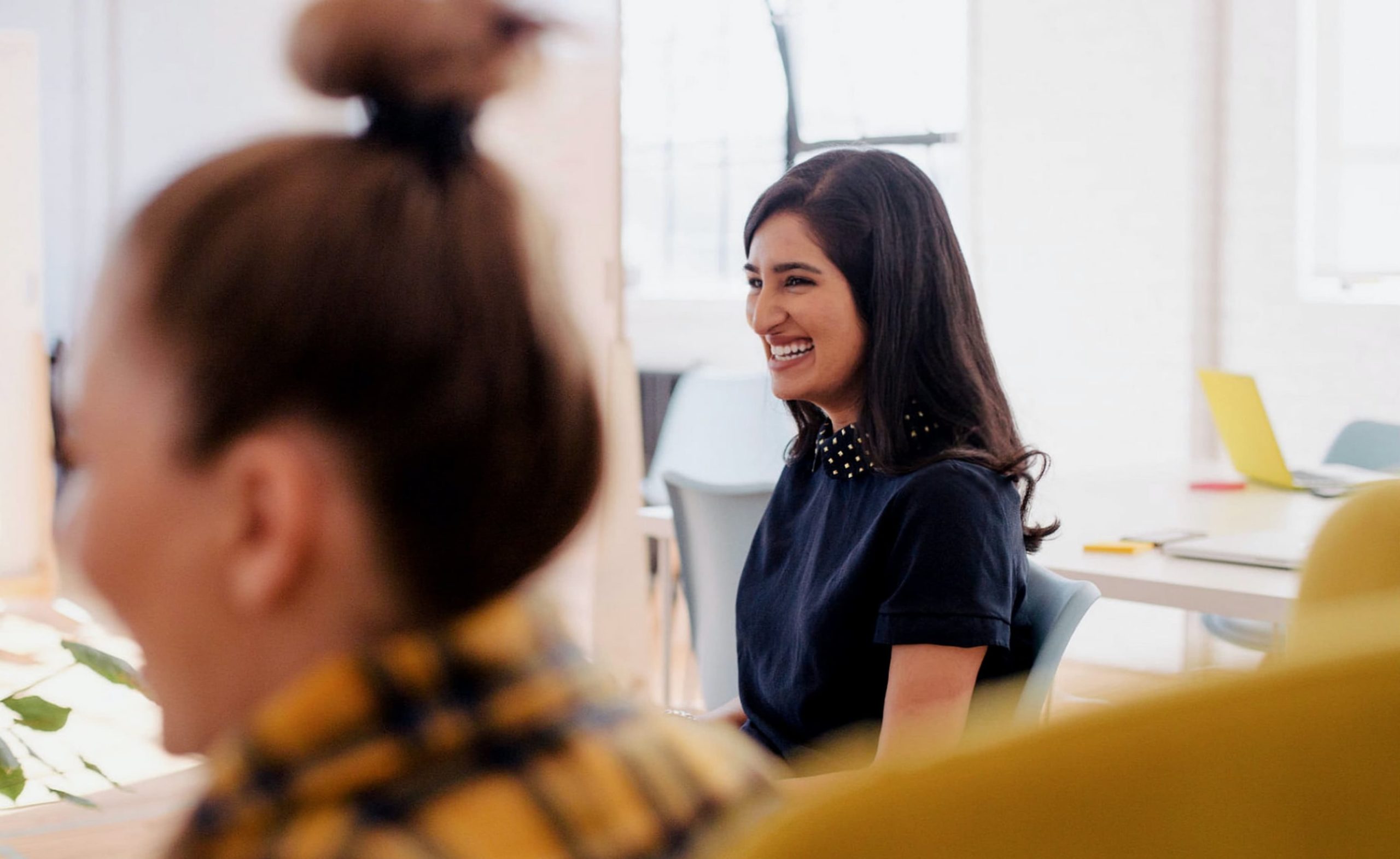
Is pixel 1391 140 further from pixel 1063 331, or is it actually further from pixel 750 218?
pixel 750 218

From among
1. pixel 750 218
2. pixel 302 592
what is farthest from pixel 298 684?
pixel 750 218

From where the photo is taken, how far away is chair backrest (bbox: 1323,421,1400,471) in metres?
3.28

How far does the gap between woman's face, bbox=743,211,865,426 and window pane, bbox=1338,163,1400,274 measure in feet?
10.2

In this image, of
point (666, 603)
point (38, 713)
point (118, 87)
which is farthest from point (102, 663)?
point (118, 87)

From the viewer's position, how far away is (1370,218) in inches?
165

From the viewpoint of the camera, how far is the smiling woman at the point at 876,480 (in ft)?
4.69

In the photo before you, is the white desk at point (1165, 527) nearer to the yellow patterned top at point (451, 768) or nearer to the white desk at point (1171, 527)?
the white desk at point (1171, 527)

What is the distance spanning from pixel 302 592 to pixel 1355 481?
9.51 feet

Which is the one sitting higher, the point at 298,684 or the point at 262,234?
the point at 262,234

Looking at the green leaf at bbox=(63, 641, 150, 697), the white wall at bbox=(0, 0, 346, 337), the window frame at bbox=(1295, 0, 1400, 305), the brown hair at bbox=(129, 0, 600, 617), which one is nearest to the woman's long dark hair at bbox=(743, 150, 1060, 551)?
the green leaf at bbox=(63, 641, 150, 697)

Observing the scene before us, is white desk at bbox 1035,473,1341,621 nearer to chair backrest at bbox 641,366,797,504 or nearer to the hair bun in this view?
the hair bun

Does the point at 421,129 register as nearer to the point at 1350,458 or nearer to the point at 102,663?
the point at 102,663

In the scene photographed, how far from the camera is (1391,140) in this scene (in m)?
4.13

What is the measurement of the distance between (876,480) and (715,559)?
3.01ft
